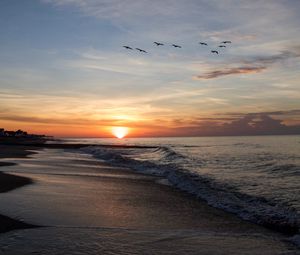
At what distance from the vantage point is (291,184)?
19375 millimetres

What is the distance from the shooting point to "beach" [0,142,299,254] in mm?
8141

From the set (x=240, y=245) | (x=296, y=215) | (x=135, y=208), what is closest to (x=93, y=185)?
(x=135, y=208)

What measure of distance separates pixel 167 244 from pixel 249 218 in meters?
4.19

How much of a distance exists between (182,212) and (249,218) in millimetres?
1991

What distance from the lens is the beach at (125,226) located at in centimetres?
814

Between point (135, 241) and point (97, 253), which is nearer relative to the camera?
point (97, 253)

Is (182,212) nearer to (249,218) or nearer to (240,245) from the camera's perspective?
(249,218)

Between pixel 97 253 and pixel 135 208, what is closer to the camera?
pixel 97 253

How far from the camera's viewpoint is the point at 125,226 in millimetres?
9922

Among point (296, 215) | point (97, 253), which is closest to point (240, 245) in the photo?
point (97, 253)

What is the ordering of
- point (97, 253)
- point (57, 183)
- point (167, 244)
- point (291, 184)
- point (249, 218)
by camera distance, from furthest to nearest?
point (291, 184), point (57, 183), point (249, 218), point (167, 244), point (97, 253)

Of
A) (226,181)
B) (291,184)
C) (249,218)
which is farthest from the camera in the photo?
(226,181)

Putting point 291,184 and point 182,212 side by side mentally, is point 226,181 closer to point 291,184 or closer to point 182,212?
point 291,184

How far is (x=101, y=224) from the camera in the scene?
10.0m
